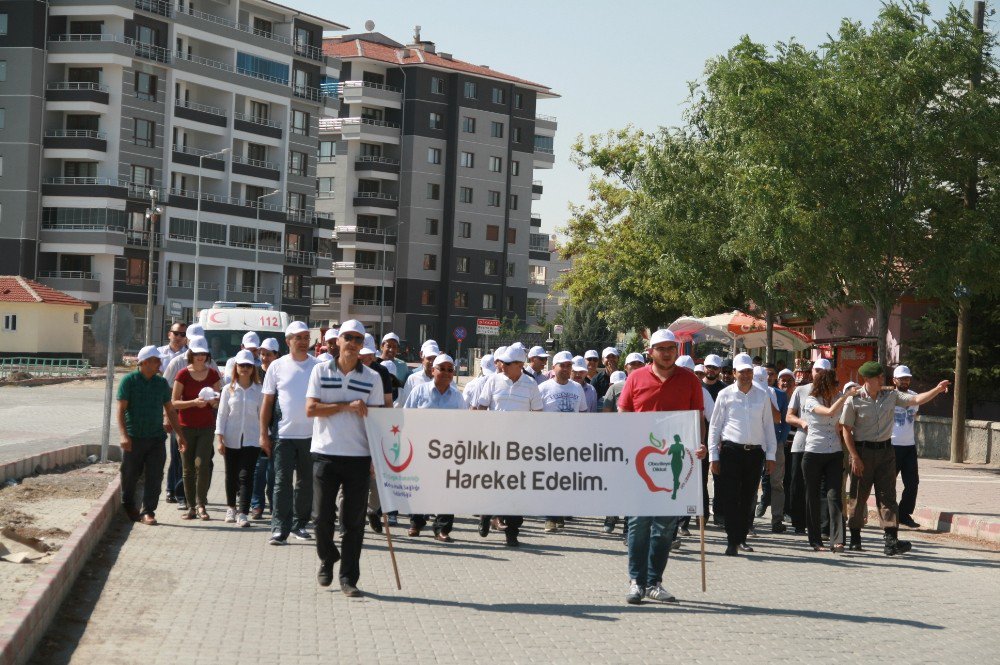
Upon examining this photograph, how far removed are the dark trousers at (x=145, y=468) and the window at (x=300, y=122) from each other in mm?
84473

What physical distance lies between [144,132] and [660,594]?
78.5 m

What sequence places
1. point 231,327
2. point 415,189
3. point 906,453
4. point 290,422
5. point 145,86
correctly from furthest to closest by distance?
point 415,189 < point 145,86 < point 231,327 < point 906,453 < point 290,422

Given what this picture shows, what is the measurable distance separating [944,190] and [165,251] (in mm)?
66204

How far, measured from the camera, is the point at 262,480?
15180mm

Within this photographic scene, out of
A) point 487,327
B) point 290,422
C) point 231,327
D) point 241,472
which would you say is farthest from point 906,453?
point 487,327

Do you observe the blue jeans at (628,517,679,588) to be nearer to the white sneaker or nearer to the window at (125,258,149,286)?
the white sneaker

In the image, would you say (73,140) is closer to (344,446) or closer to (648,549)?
(344,446)

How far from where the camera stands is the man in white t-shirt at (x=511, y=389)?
1408 centimetres

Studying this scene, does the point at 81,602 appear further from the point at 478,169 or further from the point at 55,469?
the point at 478,169

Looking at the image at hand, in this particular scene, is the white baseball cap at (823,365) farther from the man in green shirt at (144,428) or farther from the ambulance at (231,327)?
the ambulance at (231,327)

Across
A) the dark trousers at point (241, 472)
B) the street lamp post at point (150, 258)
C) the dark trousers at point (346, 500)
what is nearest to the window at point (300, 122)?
the street lamp post at point (150, 258)

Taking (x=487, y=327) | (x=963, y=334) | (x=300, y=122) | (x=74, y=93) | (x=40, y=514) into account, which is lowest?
(x=40, y=514)

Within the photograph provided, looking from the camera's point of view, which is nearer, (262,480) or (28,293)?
(262,480)

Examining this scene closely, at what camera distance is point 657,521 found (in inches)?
426
